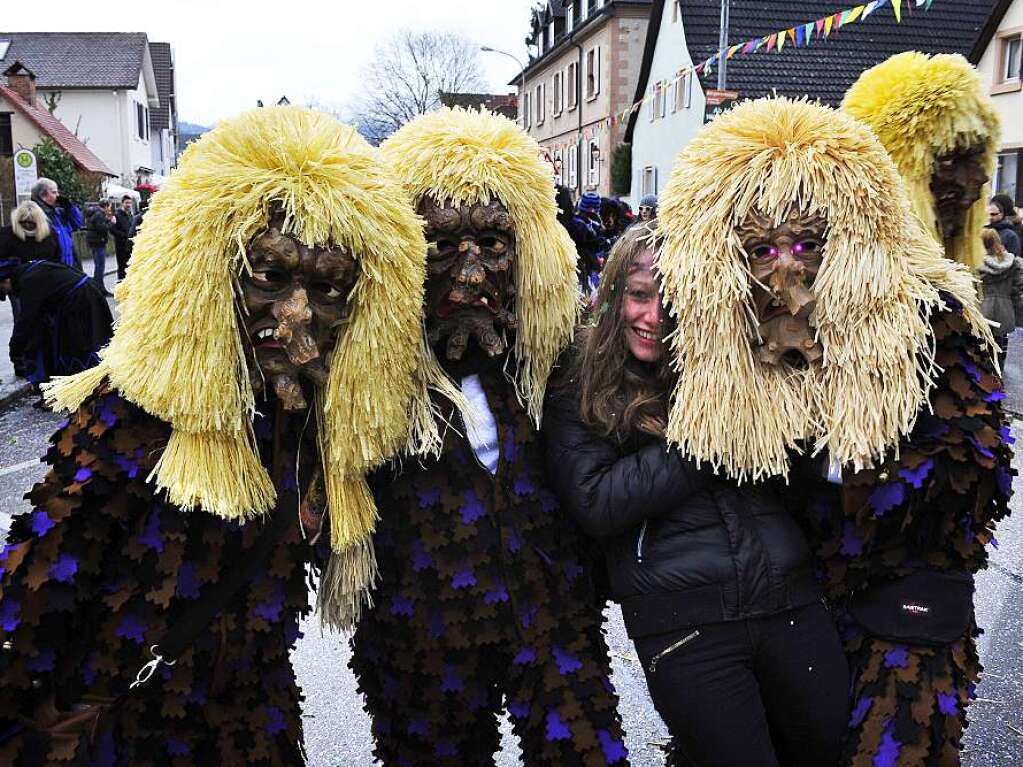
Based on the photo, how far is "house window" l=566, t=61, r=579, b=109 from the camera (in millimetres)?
32500

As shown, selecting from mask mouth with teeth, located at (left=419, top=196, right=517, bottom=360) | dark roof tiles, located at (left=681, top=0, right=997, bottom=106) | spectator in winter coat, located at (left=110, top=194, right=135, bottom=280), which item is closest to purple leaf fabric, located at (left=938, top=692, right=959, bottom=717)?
mask mouth with teeth, located at (left=419, top=196, right=517, bottom=360)

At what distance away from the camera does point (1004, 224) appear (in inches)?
→ 344

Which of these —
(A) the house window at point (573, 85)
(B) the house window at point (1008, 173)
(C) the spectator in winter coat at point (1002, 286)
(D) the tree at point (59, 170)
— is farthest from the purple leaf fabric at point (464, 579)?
(A) the house window at point (573, 85)

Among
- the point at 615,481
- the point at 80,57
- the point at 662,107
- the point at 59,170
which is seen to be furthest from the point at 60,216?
the point at 80,57

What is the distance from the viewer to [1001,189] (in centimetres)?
1658

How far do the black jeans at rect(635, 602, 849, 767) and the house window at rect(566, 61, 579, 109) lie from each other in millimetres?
32387

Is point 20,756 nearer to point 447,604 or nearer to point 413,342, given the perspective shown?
point 447,604

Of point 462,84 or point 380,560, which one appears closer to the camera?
point 380,560

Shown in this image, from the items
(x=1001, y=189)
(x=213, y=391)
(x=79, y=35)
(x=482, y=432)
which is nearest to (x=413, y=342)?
(x=482, y=432)

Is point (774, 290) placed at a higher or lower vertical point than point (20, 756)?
higher

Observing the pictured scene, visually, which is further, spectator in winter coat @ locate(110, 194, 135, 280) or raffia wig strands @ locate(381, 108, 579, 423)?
spectator in winter coat @ locate(110, 194, 135, 280)

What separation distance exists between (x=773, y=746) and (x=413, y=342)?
114 centimetres

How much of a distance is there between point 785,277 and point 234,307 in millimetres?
1083

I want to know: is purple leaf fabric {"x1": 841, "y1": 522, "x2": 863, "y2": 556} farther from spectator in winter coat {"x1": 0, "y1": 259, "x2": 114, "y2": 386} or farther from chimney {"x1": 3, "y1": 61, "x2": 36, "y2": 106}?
chimney {"x1": 3, "y1": 61, "x2": 36, "y2": 106}
